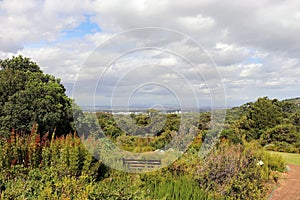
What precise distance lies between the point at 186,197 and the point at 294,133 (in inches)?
528

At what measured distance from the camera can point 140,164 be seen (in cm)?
583

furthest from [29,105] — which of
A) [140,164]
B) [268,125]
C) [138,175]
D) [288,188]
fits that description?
[268,125]

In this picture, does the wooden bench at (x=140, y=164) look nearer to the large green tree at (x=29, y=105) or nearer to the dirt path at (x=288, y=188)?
the dirt path at (x=288, y=188)

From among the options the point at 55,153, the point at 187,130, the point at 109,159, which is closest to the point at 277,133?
the point at 187,130

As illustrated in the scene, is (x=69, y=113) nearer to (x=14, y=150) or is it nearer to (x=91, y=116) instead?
(x=91, y=116)

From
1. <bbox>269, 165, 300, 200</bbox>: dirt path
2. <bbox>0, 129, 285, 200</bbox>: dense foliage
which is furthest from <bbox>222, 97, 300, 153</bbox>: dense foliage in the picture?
<bbox>0, 129, 285, 200</bbox>: dense foliage

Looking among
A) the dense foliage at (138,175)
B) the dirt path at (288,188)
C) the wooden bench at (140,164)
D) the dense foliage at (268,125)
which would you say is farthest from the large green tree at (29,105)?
the dirt path at (288,188)

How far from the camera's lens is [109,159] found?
19.9ft

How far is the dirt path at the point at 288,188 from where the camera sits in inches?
232

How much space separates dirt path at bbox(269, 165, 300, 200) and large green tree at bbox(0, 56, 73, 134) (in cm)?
821

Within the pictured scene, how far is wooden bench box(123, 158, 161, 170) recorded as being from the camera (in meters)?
5.71

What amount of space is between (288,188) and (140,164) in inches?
133

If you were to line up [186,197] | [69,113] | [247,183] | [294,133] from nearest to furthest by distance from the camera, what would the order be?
1. [186,197]
2. [247,183]
3. [69,113]
4. [294,133]

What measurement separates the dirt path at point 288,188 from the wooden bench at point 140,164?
7.60ft
